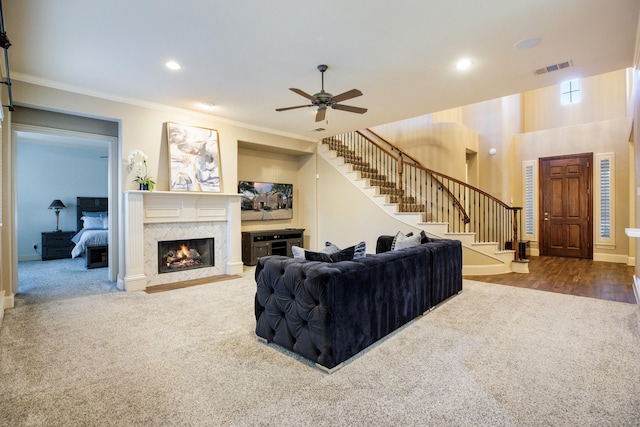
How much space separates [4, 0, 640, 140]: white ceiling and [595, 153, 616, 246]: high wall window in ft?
13.8

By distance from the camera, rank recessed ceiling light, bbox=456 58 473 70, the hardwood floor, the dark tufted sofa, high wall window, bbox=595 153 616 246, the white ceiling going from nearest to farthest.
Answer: the dark tufted sofa < the white ceiling < recessed ceiling light, bbox=456 58 473 70 < the hardwood floor < high wall window, bbox=595 153 616 246

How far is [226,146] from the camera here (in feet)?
19.5

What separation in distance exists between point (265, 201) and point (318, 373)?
527 cm

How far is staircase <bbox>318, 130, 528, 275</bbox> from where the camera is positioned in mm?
5727

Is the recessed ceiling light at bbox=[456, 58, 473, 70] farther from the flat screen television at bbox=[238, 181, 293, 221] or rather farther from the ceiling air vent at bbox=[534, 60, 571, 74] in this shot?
the flat screen television at bbox=[238, 181, 293, 221]

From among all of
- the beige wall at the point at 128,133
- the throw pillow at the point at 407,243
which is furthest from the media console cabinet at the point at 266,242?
the throw pillow at the point at 407,243

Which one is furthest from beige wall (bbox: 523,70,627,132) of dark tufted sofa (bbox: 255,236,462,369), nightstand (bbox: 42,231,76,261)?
nightstand (bbox: 42,231,76,261)

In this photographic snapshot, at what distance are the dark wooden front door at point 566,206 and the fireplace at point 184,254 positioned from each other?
779 cm

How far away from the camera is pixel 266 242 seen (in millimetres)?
6809

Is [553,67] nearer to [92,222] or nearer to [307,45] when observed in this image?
[307,45]

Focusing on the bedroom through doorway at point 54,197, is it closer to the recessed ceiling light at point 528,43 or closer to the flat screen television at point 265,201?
the flat screen television at point 265,201

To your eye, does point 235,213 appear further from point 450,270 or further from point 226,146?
point 450,270

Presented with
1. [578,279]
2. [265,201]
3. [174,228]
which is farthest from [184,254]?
[578,279]

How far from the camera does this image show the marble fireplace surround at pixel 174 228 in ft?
15.8
